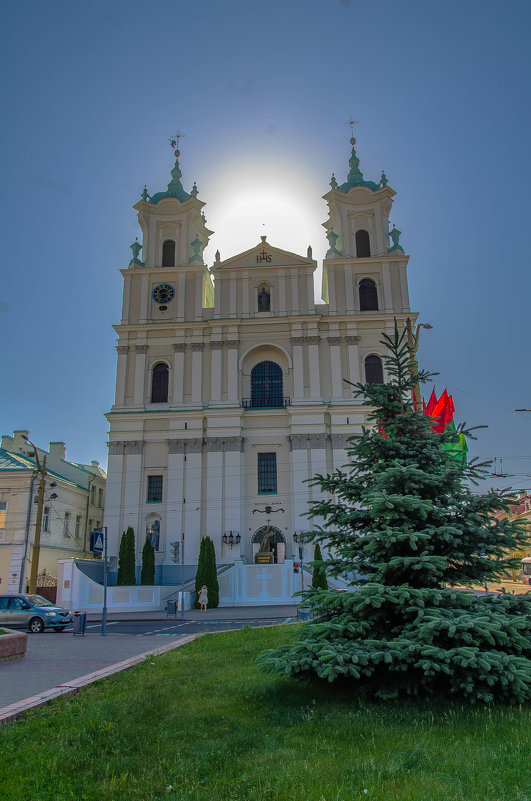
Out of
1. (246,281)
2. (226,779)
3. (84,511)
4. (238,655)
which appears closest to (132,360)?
(246,281)

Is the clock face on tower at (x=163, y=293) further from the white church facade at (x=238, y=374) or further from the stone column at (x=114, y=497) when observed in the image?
the stone column at (x=114, y=497)

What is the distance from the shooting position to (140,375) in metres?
43.3

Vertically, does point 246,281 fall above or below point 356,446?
above

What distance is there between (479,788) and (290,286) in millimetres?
41736

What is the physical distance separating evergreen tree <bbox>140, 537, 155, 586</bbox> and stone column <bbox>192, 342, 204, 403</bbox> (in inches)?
425

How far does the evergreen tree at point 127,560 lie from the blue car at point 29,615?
1314 cm

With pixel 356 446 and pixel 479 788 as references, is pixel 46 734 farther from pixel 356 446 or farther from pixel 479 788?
pixel 356 446

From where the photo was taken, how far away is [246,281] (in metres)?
45.0

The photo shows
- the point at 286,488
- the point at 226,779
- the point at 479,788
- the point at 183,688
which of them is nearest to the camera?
the point at 479,788

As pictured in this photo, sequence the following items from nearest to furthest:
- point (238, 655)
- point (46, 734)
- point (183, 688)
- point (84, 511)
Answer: point (46, 734) → point (183, 688) → point (238, 655) → point (84, 511)

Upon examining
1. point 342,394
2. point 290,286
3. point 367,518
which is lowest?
point 367,518

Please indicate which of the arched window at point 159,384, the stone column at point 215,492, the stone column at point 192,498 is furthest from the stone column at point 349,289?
the stone column at point 192,498

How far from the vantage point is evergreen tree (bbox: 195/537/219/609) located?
110 feet

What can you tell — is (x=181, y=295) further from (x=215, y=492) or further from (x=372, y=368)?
(x=215, y=492)
